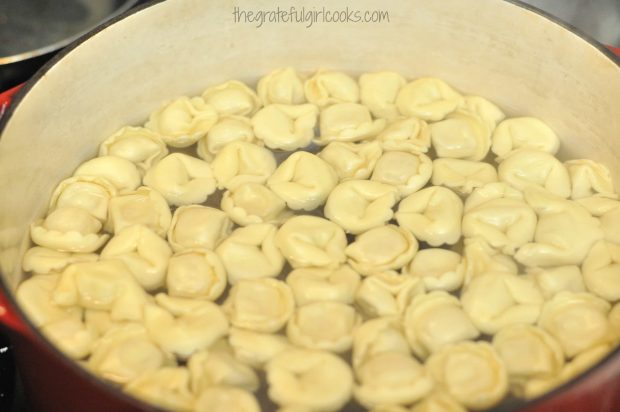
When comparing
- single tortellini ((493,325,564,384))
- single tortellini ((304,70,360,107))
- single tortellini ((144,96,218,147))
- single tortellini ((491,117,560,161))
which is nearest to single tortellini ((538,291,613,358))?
single tortellini ((493,325,564,384))

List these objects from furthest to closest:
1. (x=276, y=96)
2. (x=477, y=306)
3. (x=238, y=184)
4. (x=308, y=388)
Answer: (x=276, y=96) < (x=238, y=184) < (x=477, y=306) < (x=308, y=388)

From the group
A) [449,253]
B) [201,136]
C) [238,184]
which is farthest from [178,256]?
[449,253]

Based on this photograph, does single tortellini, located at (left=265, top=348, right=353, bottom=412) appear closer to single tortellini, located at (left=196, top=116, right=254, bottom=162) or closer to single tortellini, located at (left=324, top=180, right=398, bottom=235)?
single tortellini, located at (left=324, top=180, right=398, bottom=235)

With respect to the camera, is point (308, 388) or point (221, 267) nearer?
point (308, 388)

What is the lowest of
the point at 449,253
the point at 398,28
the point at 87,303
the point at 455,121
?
the point at 87,303

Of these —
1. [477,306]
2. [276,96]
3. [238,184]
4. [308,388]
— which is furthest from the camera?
[276,96]

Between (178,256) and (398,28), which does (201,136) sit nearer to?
(178,256)
